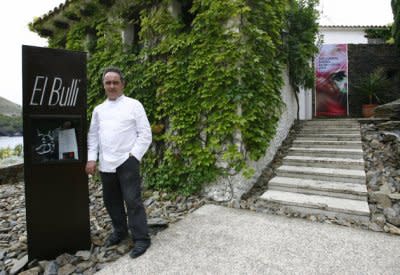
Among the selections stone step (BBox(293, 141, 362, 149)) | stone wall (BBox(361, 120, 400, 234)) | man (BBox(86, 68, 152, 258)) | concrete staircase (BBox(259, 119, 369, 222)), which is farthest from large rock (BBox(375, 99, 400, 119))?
man (BBox(86, 68, 152, 258))

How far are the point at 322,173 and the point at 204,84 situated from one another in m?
2.28

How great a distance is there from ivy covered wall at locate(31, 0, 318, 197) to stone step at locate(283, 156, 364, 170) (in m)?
0.90

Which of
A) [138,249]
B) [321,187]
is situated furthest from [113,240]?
[321,187]

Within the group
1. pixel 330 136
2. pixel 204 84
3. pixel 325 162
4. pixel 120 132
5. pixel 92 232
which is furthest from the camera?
pixel 330 136

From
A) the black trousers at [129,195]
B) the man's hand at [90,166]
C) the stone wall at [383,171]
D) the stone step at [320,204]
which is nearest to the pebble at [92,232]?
the black trousers at [129,195]

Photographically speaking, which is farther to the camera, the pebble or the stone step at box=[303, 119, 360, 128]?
the stone step at box=[303, 119, 360, 128]

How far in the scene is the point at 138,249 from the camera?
2348 mm

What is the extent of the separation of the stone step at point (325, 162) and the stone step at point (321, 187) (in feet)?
1.82

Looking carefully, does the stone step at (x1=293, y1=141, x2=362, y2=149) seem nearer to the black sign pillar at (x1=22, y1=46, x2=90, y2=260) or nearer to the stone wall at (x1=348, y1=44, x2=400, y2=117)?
the black sign pillar at (x1=22, y1=46, x2=90, y2=260)

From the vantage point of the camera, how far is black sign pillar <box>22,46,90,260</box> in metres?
2.27

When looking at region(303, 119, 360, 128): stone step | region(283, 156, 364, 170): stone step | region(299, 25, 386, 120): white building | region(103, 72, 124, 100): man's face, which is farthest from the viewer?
region(299, 25, 386, 120): white building

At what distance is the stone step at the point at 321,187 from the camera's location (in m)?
3.50

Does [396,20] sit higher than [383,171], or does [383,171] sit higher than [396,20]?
[396,20]

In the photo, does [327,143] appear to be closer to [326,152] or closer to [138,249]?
[326,152]
